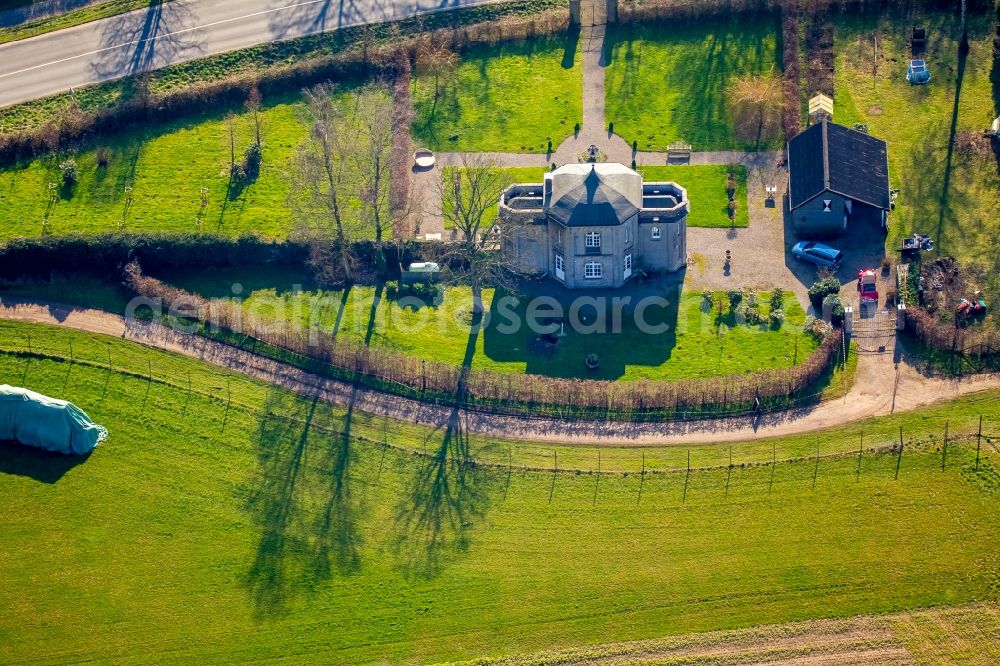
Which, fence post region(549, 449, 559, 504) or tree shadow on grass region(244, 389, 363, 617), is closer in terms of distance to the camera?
tree shadow on grass region(244, 389, 363, 617)

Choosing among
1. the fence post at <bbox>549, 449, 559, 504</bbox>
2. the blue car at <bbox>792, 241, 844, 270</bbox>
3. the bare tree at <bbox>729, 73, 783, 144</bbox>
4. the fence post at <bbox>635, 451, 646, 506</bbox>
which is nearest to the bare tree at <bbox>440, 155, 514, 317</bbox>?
the fence post at <bbox>549, 449, 559, 504</bbox>

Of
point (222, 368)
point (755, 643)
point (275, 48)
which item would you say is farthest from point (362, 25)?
point (755, 643)

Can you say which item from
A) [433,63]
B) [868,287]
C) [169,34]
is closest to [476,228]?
[433,63]

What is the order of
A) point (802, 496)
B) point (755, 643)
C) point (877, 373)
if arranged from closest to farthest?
point (755, 643), point (802, 496), point (877, 373)

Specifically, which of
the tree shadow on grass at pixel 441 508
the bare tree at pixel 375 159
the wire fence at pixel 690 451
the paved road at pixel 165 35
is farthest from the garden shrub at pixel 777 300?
the paved road at pixel 165 35

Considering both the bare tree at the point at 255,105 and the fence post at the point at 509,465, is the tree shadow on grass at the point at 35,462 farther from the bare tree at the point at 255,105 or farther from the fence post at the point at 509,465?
the bare tree at the point at 255,105

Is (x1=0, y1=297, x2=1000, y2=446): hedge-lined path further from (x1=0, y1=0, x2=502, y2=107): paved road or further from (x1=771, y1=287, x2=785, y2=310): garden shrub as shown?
(x1=0, y1=0, x2=502, y2=107): paved road

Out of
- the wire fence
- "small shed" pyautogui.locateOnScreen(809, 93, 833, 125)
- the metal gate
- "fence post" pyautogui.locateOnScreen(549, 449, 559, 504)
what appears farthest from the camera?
"small shed" pyautogui.locateOnScreen(809, 93, 833, 125)

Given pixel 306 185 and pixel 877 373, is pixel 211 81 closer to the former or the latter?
pixel 306 185
